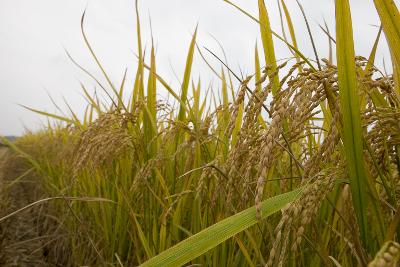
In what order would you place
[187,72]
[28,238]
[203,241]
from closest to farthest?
[203,241] → [187,72] → [28,238]

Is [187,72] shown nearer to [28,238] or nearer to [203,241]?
[203,241]

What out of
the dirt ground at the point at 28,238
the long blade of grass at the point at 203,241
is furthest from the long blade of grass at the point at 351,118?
the dirt ground at the point at 28,238

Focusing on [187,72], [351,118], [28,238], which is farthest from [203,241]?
[28,238]

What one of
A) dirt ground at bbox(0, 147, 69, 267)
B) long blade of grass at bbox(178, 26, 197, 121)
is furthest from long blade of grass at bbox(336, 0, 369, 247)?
dirt ground at bbox(0, 147, 69, 267)

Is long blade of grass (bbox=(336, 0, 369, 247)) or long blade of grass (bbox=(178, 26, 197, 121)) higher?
long blade of grass (bbox=(178, 26, 197, 121))

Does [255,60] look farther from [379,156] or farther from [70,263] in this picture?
[70,263]

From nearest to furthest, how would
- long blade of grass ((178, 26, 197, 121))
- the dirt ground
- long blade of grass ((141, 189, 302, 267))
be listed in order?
long blade of grass ((141, 189, 302, 267))
long blade of grass ((178, 26, 197, 121))
the dirt ground

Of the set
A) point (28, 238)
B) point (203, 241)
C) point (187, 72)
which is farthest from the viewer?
point (28, 238)

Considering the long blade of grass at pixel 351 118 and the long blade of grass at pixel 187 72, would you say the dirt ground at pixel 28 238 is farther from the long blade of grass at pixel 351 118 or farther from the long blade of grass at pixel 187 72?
the long blade of grass at pixel 351 118

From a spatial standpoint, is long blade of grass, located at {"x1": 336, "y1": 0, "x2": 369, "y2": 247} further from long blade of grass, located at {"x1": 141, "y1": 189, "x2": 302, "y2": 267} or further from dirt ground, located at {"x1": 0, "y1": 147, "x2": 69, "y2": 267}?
dirt ground, located at {"x1": 0, "y1": 147, "x2": 69, "y2": 267}

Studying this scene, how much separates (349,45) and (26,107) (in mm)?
2488

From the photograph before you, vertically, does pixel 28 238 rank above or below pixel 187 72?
below

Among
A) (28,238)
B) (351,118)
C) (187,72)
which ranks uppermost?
(187,72)

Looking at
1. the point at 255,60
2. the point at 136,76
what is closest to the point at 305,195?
the point at 255,60
